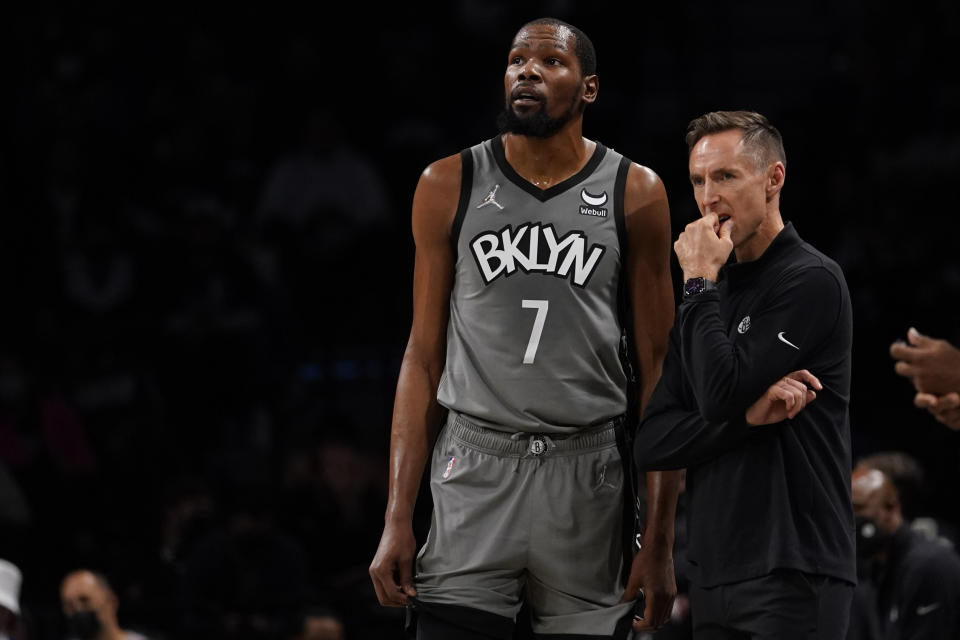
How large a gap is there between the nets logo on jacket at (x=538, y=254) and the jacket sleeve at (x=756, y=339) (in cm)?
33

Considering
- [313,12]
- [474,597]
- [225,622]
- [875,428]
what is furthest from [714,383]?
[313,12]

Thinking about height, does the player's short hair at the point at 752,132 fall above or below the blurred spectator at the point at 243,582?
above

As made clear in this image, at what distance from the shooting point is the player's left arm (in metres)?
3.94

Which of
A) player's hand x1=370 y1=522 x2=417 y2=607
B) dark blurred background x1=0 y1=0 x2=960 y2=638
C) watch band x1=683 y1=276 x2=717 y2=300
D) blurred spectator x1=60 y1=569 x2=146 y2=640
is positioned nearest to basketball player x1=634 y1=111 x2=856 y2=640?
watch band x1=683 y1=276 x2=717 y2=300

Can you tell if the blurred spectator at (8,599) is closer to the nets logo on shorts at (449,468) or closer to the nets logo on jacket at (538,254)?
the nets logo on shorts at (449,468)

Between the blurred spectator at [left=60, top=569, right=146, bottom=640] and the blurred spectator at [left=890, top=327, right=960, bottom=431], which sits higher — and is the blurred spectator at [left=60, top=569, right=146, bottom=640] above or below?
below

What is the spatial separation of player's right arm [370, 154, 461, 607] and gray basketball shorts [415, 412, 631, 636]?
9cm

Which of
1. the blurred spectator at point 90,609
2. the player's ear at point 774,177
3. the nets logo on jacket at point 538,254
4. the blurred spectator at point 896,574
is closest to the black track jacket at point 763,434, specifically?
the player's ear at point 774,177

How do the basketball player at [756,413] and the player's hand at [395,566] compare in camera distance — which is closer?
the basketball player at [756,413]

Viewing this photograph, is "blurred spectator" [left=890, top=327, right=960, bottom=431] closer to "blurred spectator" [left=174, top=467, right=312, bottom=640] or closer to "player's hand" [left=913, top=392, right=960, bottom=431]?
"player's hand" [left=913, top=392, right=960, bottom=431]

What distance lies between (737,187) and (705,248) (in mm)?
200

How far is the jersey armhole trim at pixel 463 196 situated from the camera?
404 centimetres

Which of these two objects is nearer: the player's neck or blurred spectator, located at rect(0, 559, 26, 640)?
the player's neck

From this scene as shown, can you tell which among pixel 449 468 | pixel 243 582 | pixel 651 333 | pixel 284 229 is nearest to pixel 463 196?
pixel 651 333
